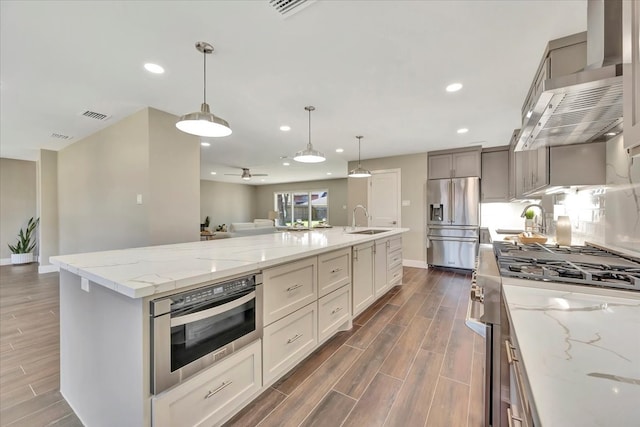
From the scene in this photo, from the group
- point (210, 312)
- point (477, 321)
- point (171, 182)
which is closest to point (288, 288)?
point (210, 312)

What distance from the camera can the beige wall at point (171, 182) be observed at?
3135mm

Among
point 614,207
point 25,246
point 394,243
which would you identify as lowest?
point 25,246

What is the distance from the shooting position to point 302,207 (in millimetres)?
11195

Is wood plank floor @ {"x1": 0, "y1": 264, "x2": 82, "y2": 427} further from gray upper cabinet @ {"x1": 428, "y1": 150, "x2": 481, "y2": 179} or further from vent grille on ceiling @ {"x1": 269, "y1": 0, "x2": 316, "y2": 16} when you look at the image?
gray upper cabinet @ {"x1": 428, "y1": 150, "x2": 481, "y2": 179}

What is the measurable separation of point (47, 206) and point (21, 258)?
212 cm

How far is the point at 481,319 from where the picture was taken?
1.10m

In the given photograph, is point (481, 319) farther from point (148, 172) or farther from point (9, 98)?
point (9, 98)

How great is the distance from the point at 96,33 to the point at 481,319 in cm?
298

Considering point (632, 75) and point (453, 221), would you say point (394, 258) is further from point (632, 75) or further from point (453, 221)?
point (632, 75)

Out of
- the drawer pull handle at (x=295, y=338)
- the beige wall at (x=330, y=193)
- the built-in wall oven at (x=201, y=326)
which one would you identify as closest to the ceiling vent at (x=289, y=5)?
the built-in wall oven at (x=201, y=326)

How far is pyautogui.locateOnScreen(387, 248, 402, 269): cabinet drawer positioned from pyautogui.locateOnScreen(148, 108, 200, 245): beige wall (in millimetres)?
2636

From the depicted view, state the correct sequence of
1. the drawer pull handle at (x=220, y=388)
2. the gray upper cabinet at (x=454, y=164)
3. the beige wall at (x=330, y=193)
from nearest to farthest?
the drawer pull handle at (x=220, y=388) < the gray upper cabinet at (x=454, y=164) < the beige wall at (x=330, y=193)

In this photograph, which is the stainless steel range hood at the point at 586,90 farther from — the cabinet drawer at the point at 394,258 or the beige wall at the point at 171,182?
the beige wall at the point at 171,182

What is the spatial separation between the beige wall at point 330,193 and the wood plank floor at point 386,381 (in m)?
7.39
